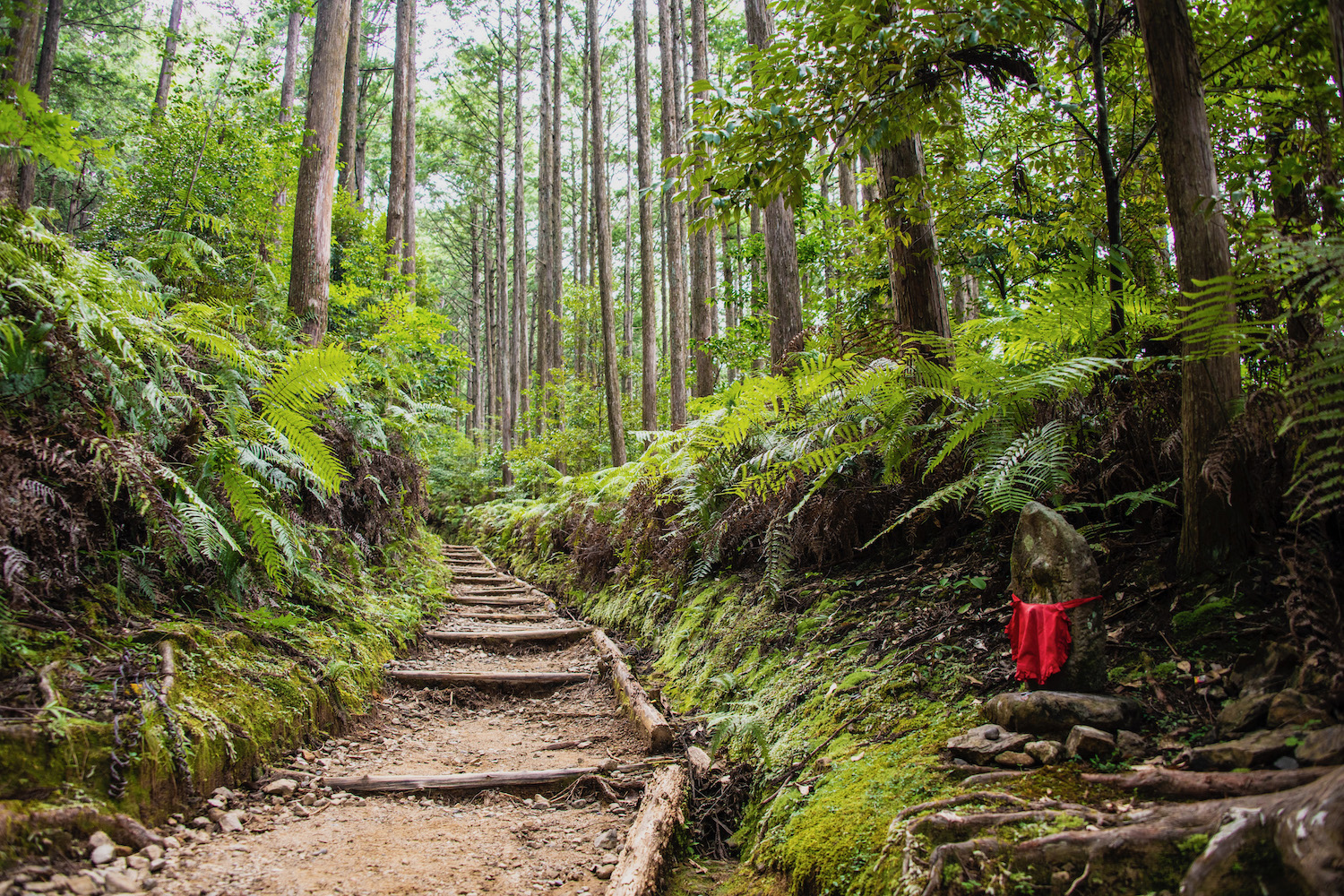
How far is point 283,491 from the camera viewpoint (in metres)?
4.24

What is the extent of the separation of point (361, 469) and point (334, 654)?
2387mm

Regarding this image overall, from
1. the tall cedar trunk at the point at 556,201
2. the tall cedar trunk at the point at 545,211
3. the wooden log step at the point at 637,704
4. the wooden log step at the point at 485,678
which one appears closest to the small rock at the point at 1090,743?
the wooden log step at the point at 637,704

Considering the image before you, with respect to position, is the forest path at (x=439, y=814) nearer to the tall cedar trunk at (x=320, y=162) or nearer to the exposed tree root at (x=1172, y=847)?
the exposed tree root at (x=1172, y=847)

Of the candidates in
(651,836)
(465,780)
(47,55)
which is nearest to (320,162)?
(465,780)

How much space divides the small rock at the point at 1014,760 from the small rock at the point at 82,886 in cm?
259

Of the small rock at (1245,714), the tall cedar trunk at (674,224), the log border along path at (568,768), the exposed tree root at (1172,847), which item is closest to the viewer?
the exposed tree root at (1172,847)

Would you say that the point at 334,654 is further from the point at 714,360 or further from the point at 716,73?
the point at 716,73

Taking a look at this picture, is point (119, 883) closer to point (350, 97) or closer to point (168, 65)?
→ point (350, 97)

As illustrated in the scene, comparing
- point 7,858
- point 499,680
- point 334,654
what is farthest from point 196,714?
point 499,680

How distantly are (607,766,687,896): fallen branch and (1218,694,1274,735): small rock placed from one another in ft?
5.60

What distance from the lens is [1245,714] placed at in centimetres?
170

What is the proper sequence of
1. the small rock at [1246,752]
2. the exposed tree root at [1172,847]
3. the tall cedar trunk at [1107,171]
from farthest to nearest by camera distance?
the tall cedar trunk at [1107,171] < the small rock at [1246,752] < the exposed tree root at [1172,847]

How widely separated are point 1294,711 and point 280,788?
343 cm

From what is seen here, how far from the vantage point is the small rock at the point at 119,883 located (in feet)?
6.32
